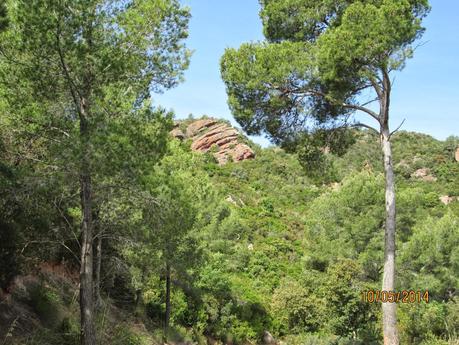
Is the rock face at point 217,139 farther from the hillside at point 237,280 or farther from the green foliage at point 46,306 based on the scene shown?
the green foliage at point 46,306

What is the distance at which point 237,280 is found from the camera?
24.8 metres

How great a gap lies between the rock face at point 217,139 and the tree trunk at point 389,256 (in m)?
54.3

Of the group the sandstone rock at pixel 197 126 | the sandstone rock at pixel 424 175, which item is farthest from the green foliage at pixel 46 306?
the sandstone rock at pixel 197 126

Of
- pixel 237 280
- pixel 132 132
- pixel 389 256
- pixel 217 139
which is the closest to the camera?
pixel 132 132

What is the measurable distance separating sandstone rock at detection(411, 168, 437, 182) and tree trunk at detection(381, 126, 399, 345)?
4827 cm

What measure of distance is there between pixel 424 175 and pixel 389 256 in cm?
5073

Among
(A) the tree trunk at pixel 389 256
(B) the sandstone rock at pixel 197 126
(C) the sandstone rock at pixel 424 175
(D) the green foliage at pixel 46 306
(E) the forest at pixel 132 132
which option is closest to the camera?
(E) the forest at pixel 132 132

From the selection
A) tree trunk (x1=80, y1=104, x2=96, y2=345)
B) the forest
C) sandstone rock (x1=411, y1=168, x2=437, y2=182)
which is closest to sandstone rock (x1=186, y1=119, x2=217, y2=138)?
sandstone rock (x1=411, y1=168, x2=437, y2=182)

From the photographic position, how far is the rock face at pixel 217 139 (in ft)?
211

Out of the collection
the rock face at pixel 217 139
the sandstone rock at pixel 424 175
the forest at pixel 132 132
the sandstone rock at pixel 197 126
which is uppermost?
the sandstone rock at pixel 197 126

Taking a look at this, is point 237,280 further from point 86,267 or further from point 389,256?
point 86,267

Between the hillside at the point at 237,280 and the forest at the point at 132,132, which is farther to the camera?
the hillside at the point at 237,280

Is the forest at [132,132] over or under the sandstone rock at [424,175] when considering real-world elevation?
under

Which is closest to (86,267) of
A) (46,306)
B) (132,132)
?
(132,132)
